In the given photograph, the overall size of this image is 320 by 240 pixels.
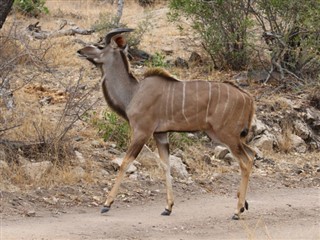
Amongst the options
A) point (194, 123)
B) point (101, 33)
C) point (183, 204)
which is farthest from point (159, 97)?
point (101, 33)

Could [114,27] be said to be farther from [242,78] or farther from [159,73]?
[159,73]

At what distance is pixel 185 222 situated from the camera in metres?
8.71

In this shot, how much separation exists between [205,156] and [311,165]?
1.77 m

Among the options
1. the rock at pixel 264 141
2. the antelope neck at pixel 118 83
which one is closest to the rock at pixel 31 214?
the antelope neck at pixel 118 83

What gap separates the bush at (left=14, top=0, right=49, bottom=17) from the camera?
18.9 metres

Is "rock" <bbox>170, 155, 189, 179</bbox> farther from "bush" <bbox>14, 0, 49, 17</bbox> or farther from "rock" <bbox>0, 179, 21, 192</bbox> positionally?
"bush" <bbox>14, 0, 49, 17</bbox>

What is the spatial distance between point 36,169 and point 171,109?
5.91 ft

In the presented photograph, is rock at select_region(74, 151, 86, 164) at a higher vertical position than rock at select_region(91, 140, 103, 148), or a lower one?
higher

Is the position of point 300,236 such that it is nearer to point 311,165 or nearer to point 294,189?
point 294,189

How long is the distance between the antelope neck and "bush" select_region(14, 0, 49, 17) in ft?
31.0

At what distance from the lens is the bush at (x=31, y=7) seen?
61.9 feet

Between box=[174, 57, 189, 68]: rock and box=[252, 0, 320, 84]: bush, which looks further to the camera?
box=[174, 57, 189, 68]: rock

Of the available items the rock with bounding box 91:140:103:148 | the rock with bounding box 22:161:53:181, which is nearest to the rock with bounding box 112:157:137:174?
the rock with bounding box 91:140:103:148

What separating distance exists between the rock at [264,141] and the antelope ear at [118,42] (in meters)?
3.79
